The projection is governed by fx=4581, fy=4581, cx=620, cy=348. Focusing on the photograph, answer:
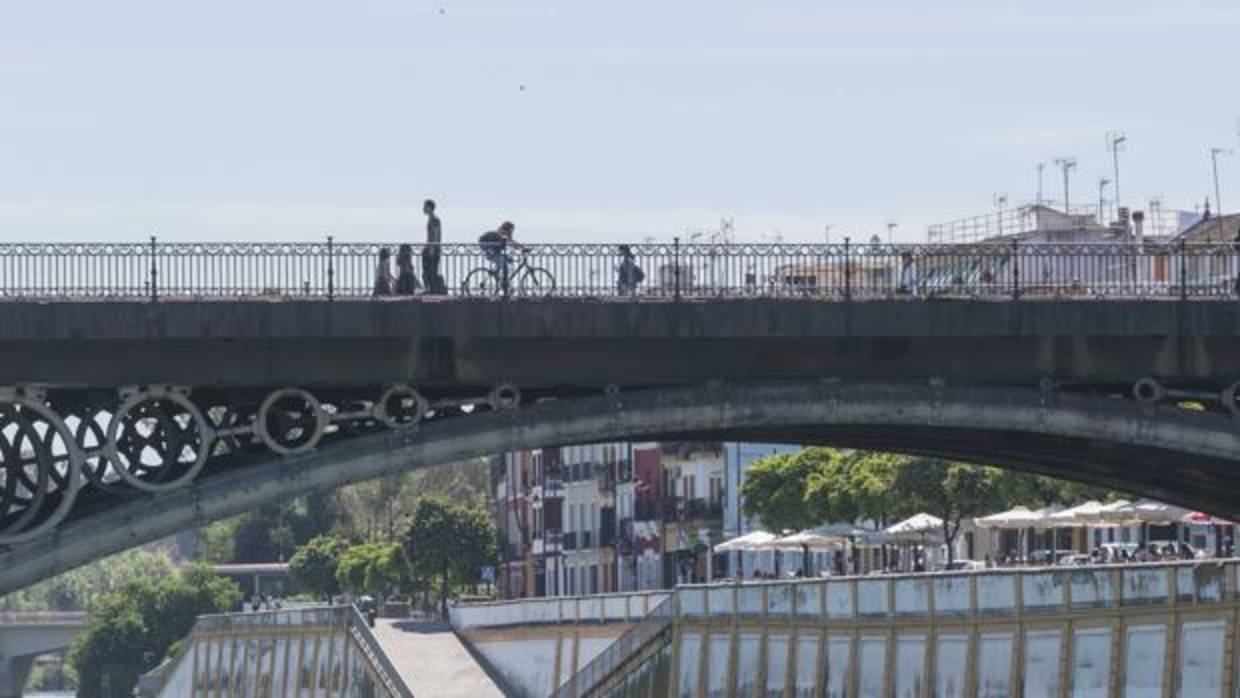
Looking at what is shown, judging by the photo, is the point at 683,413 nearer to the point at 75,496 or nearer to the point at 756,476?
the point at 75,496

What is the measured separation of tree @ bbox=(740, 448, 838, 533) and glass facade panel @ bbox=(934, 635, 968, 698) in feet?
227

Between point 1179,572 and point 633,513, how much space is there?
134 m

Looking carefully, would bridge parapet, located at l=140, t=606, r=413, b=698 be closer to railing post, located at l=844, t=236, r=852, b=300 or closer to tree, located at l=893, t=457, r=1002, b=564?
tree, located at l=893, t=457, r=1002, b=564

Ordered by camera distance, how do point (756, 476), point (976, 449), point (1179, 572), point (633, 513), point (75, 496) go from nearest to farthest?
point (1179, 572) < point (75, 496) < point (976, 449) < point (756, 476) < point (633, 513)

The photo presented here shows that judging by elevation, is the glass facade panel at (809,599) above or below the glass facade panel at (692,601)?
above

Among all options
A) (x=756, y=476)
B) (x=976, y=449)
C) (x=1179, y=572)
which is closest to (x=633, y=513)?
(x=756, y=476)

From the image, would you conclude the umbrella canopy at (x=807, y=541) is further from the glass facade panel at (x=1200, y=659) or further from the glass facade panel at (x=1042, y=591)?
the glass facade panel at (x=1200, y=659)

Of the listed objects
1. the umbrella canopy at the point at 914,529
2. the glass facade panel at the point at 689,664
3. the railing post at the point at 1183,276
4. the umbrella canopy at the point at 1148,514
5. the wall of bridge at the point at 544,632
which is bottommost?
the wall of bridge at the point at 544,632

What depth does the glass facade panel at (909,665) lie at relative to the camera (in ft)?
243

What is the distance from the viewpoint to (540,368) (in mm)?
68938

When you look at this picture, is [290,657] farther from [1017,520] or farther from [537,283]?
[537,283]

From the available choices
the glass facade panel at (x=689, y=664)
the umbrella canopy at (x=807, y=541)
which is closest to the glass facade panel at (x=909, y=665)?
the glass facade panel at (x=689, y=664)

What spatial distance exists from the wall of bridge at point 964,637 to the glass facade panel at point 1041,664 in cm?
2

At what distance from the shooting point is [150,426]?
6969 cm
